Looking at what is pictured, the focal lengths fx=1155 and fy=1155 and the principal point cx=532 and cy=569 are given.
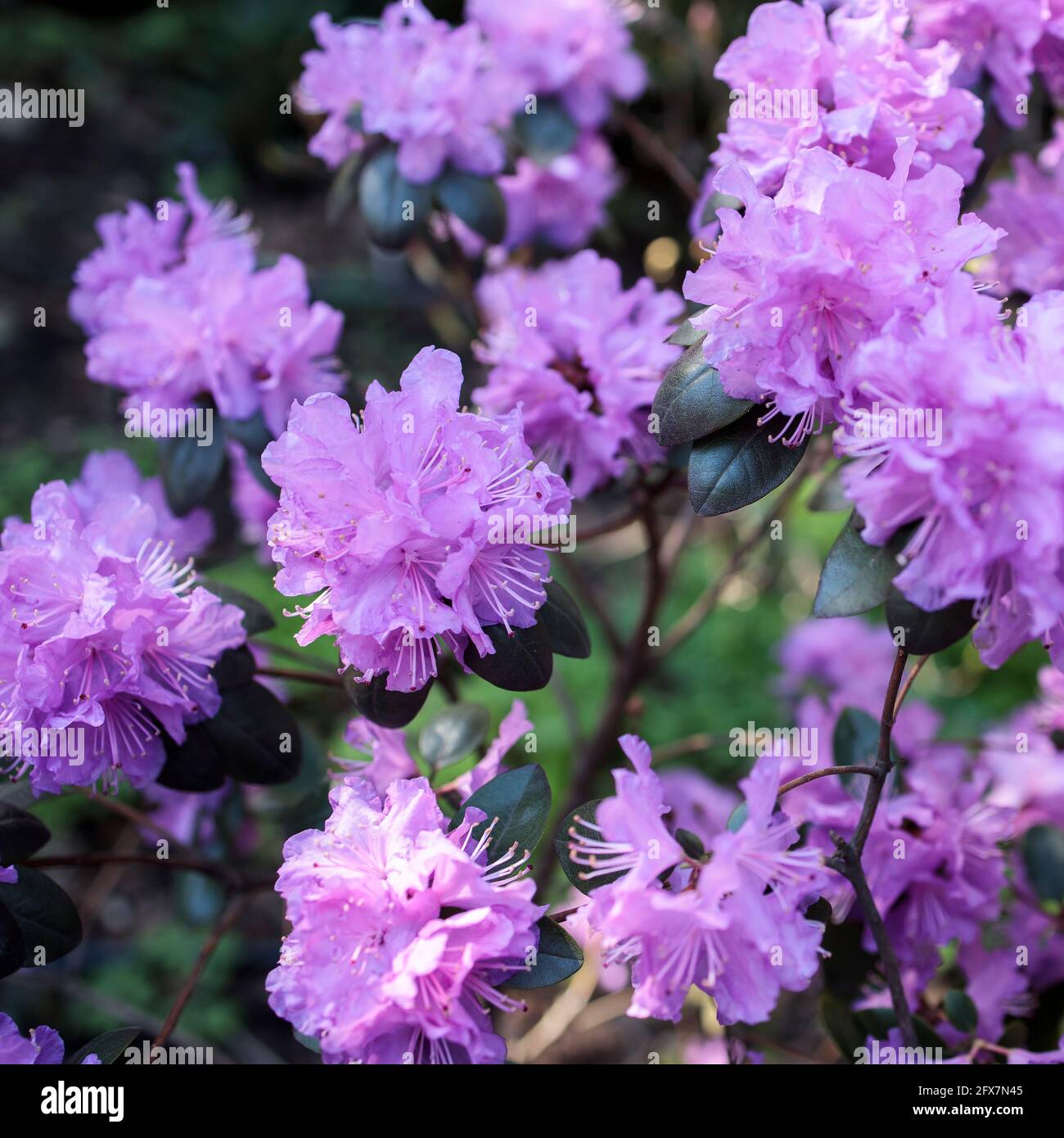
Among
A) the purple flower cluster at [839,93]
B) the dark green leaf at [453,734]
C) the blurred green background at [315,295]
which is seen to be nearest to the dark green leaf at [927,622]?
the purple flower cluster at [839,93]

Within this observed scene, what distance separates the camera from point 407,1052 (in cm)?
100

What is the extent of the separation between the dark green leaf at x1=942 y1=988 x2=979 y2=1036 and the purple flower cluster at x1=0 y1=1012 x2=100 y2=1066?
908 millimetres

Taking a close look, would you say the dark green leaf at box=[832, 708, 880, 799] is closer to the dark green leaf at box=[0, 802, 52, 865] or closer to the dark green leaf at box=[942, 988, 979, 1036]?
the dark green leaf at box=[942, 988, 979, 1036]

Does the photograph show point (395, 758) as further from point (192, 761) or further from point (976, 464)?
point (976, 464)

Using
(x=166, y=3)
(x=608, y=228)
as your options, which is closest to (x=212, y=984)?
(x=608, y=228)

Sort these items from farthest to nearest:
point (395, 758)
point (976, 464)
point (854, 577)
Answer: point (395, 758) → point (854, 577) → point (976, 464)

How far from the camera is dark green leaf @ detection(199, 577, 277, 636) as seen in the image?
1300 millimetres

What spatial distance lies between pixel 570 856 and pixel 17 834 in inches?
22.9

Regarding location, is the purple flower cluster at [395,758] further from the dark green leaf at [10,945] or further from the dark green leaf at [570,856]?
the dark green leaf at [10,945]

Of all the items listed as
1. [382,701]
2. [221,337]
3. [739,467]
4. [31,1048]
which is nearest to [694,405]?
[739,467]

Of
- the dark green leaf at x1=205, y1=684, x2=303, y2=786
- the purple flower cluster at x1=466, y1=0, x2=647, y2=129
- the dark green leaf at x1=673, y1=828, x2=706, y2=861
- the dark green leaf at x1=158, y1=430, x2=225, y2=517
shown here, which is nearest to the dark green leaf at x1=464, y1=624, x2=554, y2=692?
the dark green leaf at x1=673, y1=828, x2=706, y2=861

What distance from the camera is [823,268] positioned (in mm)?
982
